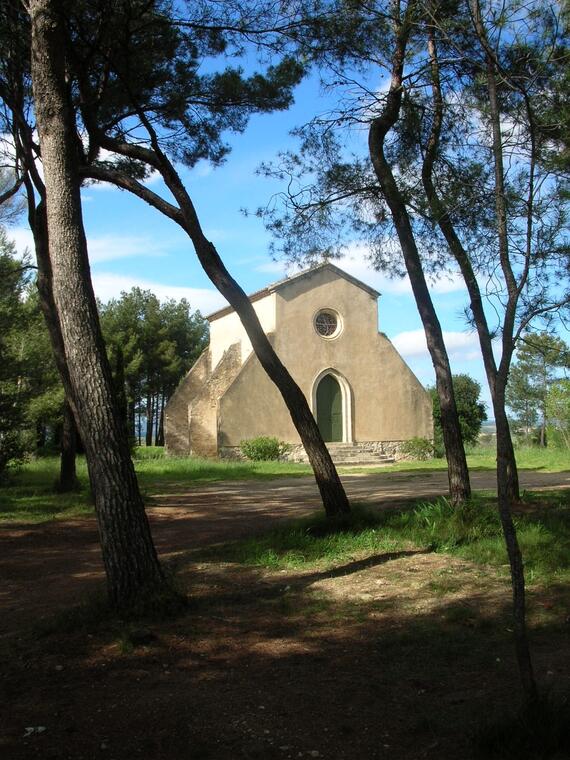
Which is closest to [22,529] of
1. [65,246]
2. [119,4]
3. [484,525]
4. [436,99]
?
[65,246]

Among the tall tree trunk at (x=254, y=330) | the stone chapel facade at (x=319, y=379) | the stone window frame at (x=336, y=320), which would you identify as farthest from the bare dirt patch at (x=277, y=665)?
the stone window frame at (x=336, y=320)

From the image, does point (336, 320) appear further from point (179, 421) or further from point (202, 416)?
point (179, 421)

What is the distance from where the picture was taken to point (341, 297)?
26672 mm

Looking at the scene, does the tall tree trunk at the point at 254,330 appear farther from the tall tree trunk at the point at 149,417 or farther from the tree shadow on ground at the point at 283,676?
the tall tree trunk at the point at 149,417

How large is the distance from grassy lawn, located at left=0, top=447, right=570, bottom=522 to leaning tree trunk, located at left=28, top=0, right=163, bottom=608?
18.2 feet

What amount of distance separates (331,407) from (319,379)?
1291 mm

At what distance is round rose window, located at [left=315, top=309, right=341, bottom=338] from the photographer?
2639cm

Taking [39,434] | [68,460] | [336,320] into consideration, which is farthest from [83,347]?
[336,320]

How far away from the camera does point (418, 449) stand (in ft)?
85.1

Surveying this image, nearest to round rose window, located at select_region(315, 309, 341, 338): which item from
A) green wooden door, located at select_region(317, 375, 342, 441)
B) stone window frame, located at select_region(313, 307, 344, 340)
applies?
stone window frame, located at select_region(313, 307, 344, 340)

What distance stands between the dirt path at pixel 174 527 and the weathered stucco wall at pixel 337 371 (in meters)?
8.95

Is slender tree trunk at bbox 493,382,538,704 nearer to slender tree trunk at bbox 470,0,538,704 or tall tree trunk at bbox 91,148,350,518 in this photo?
slender tree trunk at bbox 470,0,538,704

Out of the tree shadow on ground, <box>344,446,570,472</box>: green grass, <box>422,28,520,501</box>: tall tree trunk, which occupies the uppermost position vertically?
<box>422,28,520,501</box>: tall tree trunk

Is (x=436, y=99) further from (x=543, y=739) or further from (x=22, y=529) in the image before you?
(x=22, y=529)
